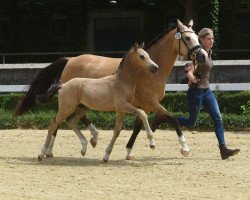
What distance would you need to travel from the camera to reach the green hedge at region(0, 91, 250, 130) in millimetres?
16000

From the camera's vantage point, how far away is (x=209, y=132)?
15820mm

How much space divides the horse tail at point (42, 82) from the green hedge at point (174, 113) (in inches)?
139

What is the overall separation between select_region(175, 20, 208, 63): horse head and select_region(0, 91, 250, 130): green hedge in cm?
474

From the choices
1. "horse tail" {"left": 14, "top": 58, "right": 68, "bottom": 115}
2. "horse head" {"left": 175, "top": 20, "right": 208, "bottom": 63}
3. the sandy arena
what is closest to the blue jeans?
the sandy arena

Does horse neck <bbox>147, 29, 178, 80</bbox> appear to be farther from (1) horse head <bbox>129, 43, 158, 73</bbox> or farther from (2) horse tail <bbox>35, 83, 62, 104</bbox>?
(2) horse tail <bbox>35, 83, 62, 104</bbox>

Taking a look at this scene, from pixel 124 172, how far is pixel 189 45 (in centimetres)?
→ 234

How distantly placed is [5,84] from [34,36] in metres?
15.4

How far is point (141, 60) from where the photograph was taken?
11.0m

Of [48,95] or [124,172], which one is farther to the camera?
[48,95]

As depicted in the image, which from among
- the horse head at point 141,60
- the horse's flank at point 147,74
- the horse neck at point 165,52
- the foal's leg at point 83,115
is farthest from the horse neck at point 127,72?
the foal's leg at point 83,115

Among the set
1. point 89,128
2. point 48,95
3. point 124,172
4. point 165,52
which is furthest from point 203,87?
point 48,95

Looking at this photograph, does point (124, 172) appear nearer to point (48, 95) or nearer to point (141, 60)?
point (141, 60)

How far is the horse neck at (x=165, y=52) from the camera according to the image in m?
11.7

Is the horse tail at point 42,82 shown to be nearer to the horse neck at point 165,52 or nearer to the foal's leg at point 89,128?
the foal's leg at point 89,128
